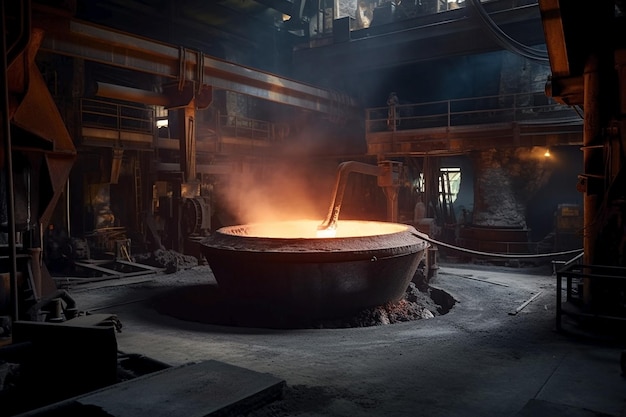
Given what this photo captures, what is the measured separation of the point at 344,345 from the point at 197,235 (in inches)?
292

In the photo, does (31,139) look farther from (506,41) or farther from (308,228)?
(506,41)

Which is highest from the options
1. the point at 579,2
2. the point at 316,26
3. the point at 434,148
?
the point at 316,26

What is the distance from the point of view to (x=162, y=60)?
401 inches

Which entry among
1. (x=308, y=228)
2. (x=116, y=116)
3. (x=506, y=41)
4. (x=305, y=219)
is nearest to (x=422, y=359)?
(x=308, y=228)

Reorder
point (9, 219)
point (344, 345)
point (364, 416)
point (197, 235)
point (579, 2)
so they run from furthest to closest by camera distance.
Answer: point (197, 235) → point (579, 2) → point (344, 345) → point (9, 219) → point (364, 416)

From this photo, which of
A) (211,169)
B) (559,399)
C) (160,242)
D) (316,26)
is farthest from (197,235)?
(316,26)

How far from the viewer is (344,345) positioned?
5070 millimetres

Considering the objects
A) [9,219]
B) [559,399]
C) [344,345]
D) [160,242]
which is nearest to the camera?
[559,399]

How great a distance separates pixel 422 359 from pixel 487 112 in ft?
44.7

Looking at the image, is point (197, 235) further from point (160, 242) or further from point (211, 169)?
point (211, 169)

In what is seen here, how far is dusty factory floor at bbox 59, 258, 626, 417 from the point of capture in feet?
11.3

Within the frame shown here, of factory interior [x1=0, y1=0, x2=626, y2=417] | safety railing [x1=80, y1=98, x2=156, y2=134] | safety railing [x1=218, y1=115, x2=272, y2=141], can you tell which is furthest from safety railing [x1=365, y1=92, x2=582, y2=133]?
safety railing [x1=80, y1=98, x2=156, y2=134]

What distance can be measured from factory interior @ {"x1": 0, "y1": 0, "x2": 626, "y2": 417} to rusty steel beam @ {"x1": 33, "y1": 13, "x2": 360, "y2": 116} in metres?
0.04

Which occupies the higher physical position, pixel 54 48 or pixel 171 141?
pixel 54 48
